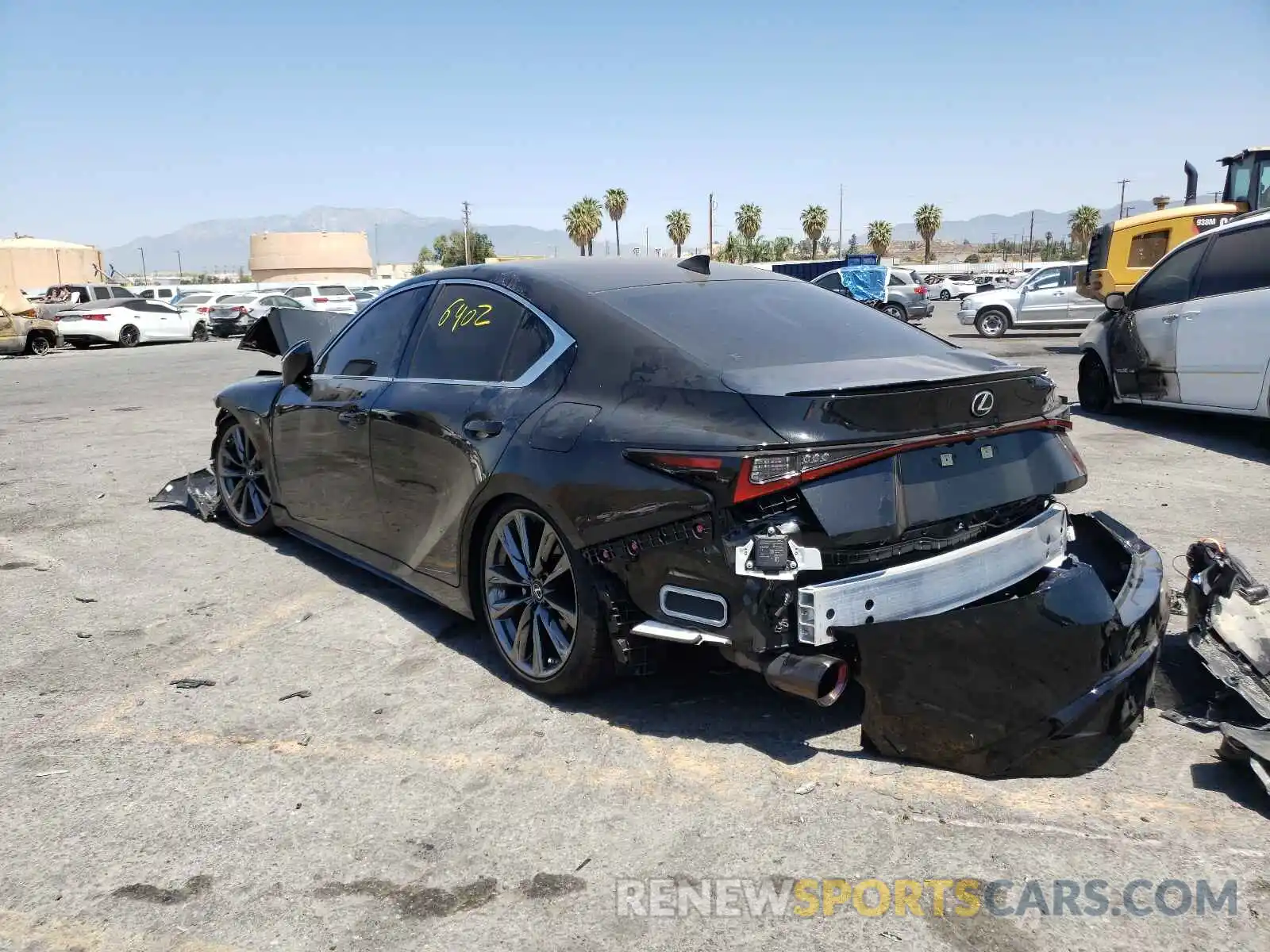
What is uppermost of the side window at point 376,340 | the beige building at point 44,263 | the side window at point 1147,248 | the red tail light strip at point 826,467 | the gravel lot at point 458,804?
the beige building at point 44,263

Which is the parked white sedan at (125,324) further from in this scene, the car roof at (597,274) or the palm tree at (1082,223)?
the palm tree at (1082,223)

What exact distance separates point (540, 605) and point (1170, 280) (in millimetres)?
7689

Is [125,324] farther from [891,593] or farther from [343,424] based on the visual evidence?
[891,593]

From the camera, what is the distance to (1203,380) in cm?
849

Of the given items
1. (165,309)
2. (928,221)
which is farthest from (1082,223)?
(165,309)

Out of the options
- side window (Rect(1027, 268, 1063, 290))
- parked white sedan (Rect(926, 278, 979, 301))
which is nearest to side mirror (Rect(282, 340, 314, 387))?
side window (Rect(1027, 268, 1063, 290))

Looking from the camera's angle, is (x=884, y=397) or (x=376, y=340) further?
(x=376, y=340)

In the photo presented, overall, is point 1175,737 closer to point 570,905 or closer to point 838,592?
point 838,592

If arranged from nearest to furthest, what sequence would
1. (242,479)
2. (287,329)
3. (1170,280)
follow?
(242,479) → (287,329) → (1170,280)

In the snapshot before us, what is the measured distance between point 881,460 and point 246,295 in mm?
35726

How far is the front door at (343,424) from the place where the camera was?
4.64 meters

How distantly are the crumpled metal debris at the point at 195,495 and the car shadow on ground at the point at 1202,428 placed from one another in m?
7.81

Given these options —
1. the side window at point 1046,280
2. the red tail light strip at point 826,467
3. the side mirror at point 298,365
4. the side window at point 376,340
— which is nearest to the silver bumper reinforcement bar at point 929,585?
the red tail light strip at point 826,467

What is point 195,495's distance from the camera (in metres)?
6.71
